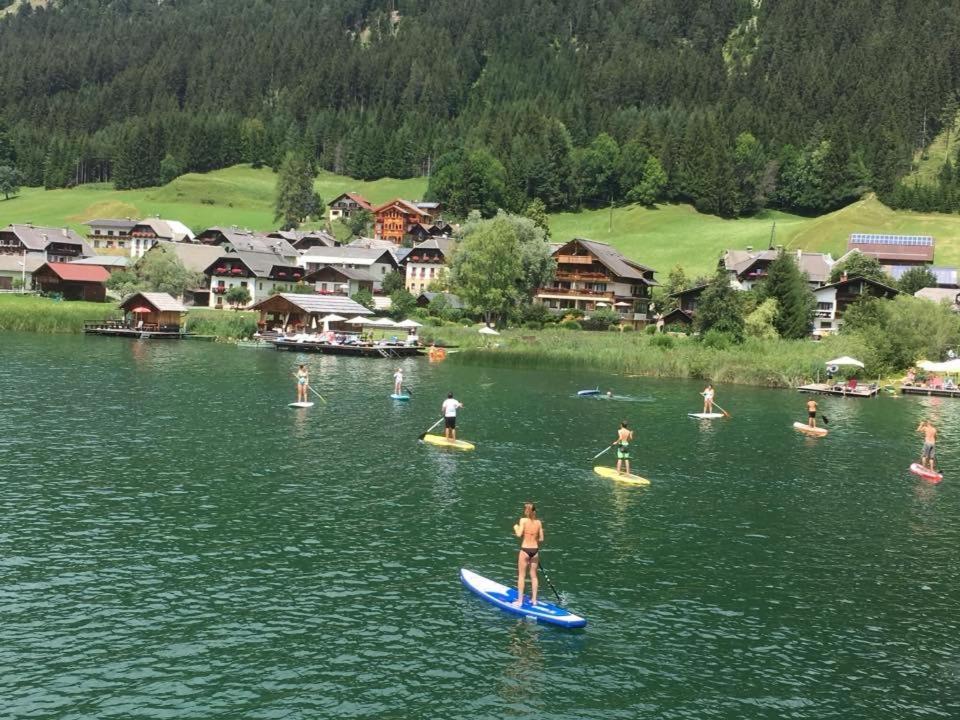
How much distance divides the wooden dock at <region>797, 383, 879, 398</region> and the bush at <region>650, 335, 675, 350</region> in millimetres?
17050

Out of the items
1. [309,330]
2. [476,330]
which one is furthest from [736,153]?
[309,330]

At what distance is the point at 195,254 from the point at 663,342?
8688 cm

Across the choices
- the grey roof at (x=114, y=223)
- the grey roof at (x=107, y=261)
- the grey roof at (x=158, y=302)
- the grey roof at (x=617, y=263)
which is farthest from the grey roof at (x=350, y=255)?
the grey roof at (x=114, y=223)

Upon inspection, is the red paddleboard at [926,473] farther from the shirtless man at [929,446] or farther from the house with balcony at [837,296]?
the house with balcony at [837,296]

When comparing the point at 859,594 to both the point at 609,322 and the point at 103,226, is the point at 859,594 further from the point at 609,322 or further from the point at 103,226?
the point at 103,226

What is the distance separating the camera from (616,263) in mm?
142750

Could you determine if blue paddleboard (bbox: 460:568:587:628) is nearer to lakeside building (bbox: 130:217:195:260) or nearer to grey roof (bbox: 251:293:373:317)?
grey roof (bbox: 251:293:373:317)

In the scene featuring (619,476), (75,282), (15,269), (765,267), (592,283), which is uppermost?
(765,267)

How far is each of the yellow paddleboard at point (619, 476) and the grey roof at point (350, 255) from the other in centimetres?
11798

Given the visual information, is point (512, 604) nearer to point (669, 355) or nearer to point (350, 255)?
point (669, 355)

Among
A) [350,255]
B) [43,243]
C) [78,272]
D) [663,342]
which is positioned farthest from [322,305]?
[43,243]

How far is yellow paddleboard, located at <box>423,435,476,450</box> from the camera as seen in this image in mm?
47156

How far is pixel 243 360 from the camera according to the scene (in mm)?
89062

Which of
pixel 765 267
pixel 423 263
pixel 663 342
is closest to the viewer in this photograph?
pixel 663 342
